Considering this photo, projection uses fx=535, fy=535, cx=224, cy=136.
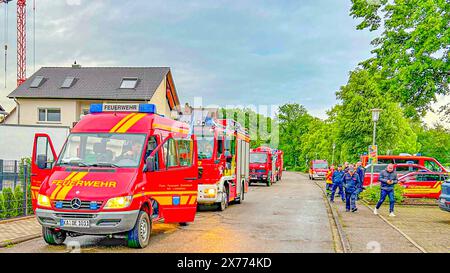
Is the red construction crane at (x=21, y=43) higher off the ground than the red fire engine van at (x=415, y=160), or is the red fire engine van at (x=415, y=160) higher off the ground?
the red construction crane at (x=21, y=43)

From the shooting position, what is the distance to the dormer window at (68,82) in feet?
146

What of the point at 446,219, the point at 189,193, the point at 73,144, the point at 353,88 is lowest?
the point at 446,219

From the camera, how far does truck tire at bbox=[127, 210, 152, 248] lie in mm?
10133

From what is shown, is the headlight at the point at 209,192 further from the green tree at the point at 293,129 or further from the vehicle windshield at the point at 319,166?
the green tree at the point at 293,129

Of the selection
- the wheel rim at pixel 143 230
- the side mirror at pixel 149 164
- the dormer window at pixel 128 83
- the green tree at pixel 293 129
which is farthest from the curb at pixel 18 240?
the green tree at pixel 293 129

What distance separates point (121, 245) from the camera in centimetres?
1070

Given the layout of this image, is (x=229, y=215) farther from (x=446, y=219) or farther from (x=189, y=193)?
(x=446, y=219)

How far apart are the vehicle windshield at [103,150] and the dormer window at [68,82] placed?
34.9 m

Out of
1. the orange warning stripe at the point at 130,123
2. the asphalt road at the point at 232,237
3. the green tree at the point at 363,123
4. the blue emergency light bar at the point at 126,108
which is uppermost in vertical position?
the green tree at the point at 363,123

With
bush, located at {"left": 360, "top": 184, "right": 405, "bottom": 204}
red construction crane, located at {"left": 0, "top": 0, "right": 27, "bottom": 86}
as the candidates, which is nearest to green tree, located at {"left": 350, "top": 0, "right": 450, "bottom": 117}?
bush, located at {"left": 360, "top": 184, "right": 405, "bottom": 204}

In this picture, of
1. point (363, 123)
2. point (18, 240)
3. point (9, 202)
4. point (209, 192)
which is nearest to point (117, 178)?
point (18, 240)

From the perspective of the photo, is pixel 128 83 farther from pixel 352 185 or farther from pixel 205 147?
pixel 352 185
